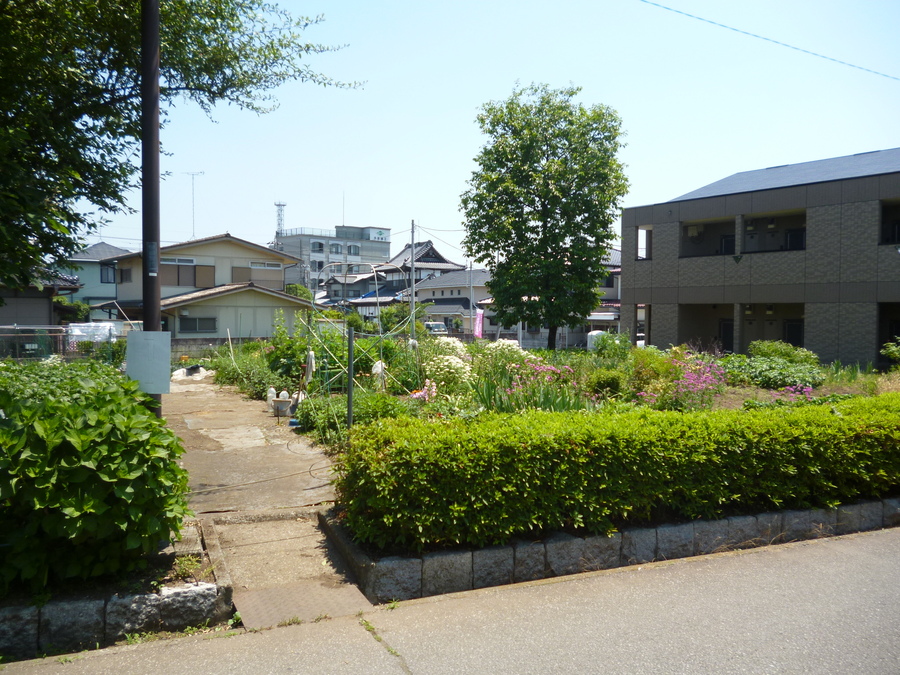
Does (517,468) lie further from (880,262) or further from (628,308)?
(628,308)

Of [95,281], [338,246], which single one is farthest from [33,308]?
[338,246]

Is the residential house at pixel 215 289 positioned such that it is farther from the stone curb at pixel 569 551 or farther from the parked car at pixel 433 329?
the stone curb at pixel 569 551

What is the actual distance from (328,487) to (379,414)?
1967 millimetres

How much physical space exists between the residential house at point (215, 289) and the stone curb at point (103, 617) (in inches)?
975

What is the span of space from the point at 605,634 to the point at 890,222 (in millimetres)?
26980

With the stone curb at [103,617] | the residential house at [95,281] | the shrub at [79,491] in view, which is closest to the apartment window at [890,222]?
the stone curb at [103,617]

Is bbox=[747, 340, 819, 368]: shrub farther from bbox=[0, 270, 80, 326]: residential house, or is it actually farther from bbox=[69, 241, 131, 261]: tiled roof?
bbox=[69, 241, 131, 261]: tiled roof

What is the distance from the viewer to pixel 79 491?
137 inches

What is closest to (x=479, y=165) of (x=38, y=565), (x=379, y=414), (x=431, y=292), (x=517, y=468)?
(x=379, y=414)

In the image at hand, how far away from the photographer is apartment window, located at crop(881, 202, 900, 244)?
2445cm

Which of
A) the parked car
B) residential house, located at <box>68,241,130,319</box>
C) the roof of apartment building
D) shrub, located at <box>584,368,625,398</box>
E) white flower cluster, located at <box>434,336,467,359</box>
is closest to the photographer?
shrub, located at <box>584,368,625,398</box>

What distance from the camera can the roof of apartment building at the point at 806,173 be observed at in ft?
87.6

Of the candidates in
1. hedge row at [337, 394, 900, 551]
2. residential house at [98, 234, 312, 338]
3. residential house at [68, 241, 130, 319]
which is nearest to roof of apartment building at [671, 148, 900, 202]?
residential house at [98, 234, 312, 338]

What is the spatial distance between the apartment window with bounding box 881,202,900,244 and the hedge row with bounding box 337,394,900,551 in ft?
73.6
